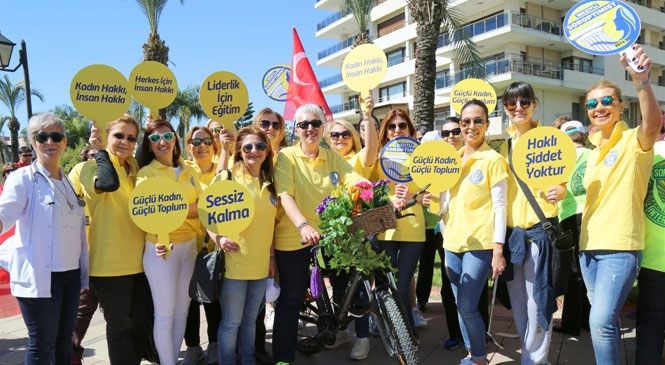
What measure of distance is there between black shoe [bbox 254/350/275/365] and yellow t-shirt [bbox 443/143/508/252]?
1.86m

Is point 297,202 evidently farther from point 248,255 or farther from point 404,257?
point 404,257

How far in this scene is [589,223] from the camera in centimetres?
294

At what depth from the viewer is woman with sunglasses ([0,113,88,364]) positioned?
9.16 feet

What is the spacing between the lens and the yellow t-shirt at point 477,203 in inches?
129

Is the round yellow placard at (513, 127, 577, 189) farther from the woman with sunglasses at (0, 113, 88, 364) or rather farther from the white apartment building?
the white apartment building

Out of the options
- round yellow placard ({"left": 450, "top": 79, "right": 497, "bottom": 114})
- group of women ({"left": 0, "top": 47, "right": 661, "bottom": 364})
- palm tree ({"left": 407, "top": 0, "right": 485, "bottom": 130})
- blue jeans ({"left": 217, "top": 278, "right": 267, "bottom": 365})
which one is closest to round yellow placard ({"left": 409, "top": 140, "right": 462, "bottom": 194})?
group of women ({"left": 0, "top": 47, "right": 661, "bottom": 364})

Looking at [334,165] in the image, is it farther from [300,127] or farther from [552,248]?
[552,248]

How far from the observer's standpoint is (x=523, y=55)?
28297 millimetres

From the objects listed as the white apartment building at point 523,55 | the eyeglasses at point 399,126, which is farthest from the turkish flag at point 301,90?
the white apartment building at point 523,55

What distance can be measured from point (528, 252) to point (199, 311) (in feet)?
9.18

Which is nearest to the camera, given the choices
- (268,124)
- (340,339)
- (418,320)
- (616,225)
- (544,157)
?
(616,225)

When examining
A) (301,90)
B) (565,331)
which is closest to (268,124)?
(301,90)

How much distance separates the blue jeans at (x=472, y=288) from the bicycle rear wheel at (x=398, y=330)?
0.48 metres

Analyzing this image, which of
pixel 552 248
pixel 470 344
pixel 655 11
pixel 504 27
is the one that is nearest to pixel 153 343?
pixel 470 344
